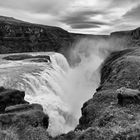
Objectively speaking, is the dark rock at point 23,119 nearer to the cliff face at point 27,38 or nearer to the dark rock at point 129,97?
the dark rock at point 129,97

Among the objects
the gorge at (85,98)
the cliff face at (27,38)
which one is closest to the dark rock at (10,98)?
the gorge at (85,98)

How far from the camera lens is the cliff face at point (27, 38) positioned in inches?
4587

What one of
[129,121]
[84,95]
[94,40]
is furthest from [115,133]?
[94,40]

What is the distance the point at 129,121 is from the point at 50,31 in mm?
131953

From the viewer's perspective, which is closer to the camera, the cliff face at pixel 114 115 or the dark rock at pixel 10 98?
the cliff face at pixel 114 115

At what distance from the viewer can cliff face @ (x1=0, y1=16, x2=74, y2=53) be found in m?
116

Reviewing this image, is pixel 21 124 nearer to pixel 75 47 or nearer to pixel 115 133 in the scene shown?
pixel 115 133

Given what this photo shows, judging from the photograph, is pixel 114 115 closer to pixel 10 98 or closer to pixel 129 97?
pixel 129 97

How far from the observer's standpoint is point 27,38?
4938 inches

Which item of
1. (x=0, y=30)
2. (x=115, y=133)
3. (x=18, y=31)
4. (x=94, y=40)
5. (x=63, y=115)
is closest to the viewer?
(x=115, y=133)

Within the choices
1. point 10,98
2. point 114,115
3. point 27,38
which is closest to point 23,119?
point 114,115

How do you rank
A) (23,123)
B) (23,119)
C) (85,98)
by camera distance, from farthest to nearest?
(85,98) → (23,119) → (23,123)

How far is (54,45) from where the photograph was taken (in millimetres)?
135500

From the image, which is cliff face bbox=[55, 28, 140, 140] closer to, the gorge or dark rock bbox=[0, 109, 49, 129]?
the gorge
